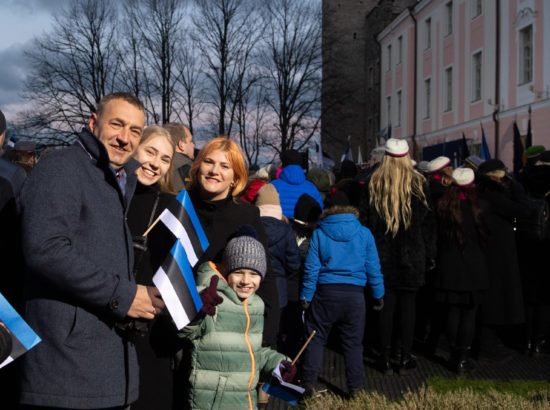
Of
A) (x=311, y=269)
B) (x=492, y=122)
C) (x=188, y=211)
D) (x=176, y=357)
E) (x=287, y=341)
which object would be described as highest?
(x=492, y=122)

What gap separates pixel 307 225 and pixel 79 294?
4.50 m

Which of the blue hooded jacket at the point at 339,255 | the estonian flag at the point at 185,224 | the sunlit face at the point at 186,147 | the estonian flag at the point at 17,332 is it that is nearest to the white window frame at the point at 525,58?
the blue hooded jacket at the point at 339,255

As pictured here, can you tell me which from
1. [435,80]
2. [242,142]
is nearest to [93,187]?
[435,80]

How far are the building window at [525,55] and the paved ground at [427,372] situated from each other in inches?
673

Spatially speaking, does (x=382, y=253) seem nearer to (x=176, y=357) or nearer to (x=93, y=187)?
(x=176, y=357)

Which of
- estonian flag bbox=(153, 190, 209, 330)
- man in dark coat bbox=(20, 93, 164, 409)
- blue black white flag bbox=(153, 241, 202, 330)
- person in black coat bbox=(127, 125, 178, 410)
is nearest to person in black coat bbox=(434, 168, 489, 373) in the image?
person in black coat bbox=(127, 125, 178, 410)

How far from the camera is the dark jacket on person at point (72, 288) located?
2283 millimetres

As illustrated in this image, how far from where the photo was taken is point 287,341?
6.88 metres

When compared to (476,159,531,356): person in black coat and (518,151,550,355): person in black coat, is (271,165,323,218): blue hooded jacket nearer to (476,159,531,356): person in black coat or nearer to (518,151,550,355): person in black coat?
(476,159,531,356): person in black coat

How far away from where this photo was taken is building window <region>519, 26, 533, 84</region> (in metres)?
22.1

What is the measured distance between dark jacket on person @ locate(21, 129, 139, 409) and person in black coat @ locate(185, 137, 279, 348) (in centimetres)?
119

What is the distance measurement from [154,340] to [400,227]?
3.56 m

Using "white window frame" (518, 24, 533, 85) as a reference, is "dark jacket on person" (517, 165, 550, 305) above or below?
below

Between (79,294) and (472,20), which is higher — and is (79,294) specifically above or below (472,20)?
below
